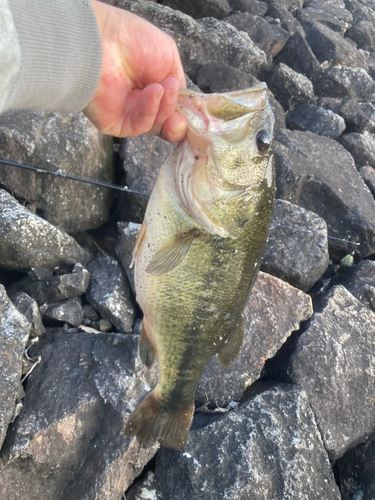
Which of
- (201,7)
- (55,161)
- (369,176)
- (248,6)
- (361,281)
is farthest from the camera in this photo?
(248,6)

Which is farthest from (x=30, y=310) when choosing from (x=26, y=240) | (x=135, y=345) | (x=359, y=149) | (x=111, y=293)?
(x=359, y=149)

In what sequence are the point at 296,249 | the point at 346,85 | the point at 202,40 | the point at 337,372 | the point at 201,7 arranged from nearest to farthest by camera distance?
the point at 337,372 < the point at 296,249 < the point at 202,40 < the point at 201,7 < the point at 346,85

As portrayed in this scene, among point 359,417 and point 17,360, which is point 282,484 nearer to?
point 359,417

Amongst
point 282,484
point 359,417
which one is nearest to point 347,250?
point 359,417

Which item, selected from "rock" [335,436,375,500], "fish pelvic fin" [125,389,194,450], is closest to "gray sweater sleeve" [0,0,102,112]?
"fish pelvic fin" [125,389,194,450]

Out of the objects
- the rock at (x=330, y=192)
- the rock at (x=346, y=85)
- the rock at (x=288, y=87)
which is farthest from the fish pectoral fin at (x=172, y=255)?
the rock at (x=346, y=85)

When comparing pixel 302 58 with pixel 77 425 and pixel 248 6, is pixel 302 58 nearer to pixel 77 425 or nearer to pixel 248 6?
pixel 248 6

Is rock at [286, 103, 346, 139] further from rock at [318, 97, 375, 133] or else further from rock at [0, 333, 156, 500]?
rock at [0, 333, 156, 500]

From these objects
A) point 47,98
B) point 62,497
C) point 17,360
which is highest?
point 47,98
